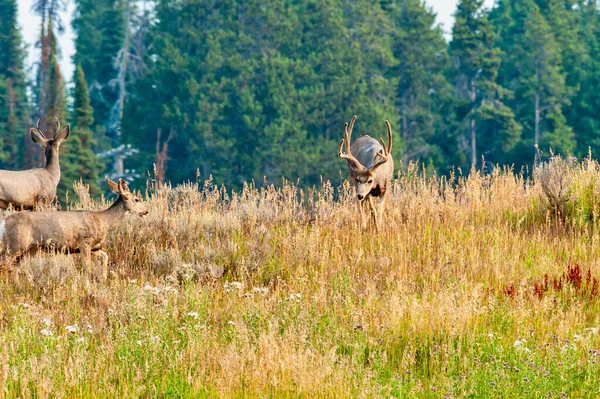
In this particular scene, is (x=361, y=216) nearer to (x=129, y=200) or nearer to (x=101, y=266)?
(x=129, y=200)

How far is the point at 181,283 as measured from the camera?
9.55 m

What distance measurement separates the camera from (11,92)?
51594 mm

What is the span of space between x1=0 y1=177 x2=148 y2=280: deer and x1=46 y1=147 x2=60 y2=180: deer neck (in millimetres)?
3019

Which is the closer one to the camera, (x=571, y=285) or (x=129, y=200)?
(x=571, y=285)

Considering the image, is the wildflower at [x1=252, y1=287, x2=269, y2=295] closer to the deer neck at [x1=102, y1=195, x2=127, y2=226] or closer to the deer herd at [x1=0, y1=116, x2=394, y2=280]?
the deer herd at [x1=0, y1=116, x2=394, y2=280]

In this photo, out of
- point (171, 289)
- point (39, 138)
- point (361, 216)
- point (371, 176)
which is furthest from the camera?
point (39, 138)

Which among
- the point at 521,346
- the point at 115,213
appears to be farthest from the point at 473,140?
the point at 521,346

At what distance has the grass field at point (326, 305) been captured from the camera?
21.2 ft

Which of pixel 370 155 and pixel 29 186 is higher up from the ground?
pixel 370 155

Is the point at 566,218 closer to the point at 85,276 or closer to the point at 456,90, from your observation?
the point at 85,276

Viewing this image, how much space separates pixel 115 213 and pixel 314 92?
36445mm

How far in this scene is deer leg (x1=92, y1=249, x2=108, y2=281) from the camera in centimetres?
940

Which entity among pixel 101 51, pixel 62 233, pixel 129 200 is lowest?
pixel 62 233

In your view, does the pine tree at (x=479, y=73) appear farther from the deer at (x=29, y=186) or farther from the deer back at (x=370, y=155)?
the deer at (x=29, y=186)
